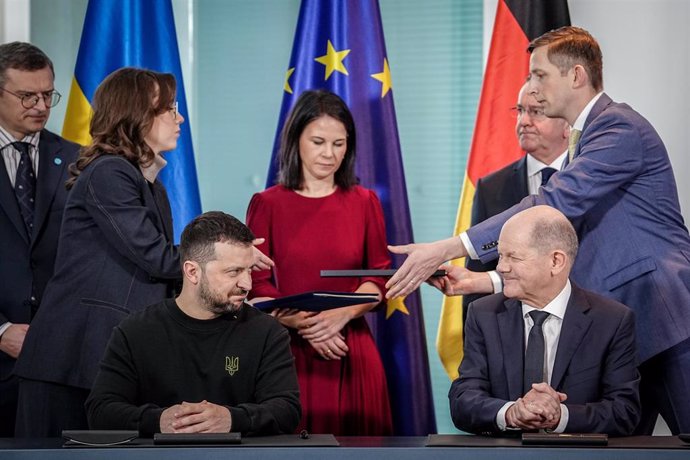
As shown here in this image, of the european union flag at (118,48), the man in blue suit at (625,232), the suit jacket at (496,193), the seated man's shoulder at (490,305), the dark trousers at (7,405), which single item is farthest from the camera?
the european union flag at (118,48)

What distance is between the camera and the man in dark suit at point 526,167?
4.38 meters

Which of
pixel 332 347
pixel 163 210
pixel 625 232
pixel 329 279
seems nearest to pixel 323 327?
pixel 332 347

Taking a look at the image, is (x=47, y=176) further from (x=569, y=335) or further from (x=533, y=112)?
(x=569, y=335)

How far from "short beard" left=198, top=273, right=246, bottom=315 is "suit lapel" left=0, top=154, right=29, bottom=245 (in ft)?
4.53

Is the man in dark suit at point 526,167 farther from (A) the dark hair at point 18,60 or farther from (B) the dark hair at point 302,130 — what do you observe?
(A) the dark hair at point 18,60

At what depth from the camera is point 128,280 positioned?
3.60m

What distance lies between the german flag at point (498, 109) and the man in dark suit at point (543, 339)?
1624 mm

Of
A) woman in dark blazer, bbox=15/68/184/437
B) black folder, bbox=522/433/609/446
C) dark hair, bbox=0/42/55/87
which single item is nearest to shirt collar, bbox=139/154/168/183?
woman in dark blazer, bbox=15/68/184/437

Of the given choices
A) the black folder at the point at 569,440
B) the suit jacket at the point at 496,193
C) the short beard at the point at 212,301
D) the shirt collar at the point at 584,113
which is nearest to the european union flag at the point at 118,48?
the suit jacket at the point at 496,193

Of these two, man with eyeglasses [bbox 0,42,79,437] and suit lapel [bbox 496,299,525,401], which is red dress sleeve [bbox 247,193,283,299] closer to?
man with eyeglasses [bbox 0,42,79,437]

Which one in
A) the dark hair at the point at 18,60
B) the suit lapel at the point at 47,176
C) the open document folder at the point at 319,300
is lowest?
the open document folder at the point at 319,300

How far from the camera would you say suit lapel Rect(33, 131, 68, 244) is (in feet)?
13.7

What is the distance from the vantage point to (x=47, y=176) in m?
4.23

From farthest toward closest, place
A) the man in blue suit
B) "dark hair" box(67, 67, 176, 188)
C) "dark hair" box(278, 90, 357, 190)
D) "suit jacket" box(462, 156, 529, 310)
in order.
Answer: "suit jacket" box(462, 156, 529, 310), "dark hair" box(278, 90, 357, 190), "dark hair" box(67, 67, 176, 188), the man in blue suit
